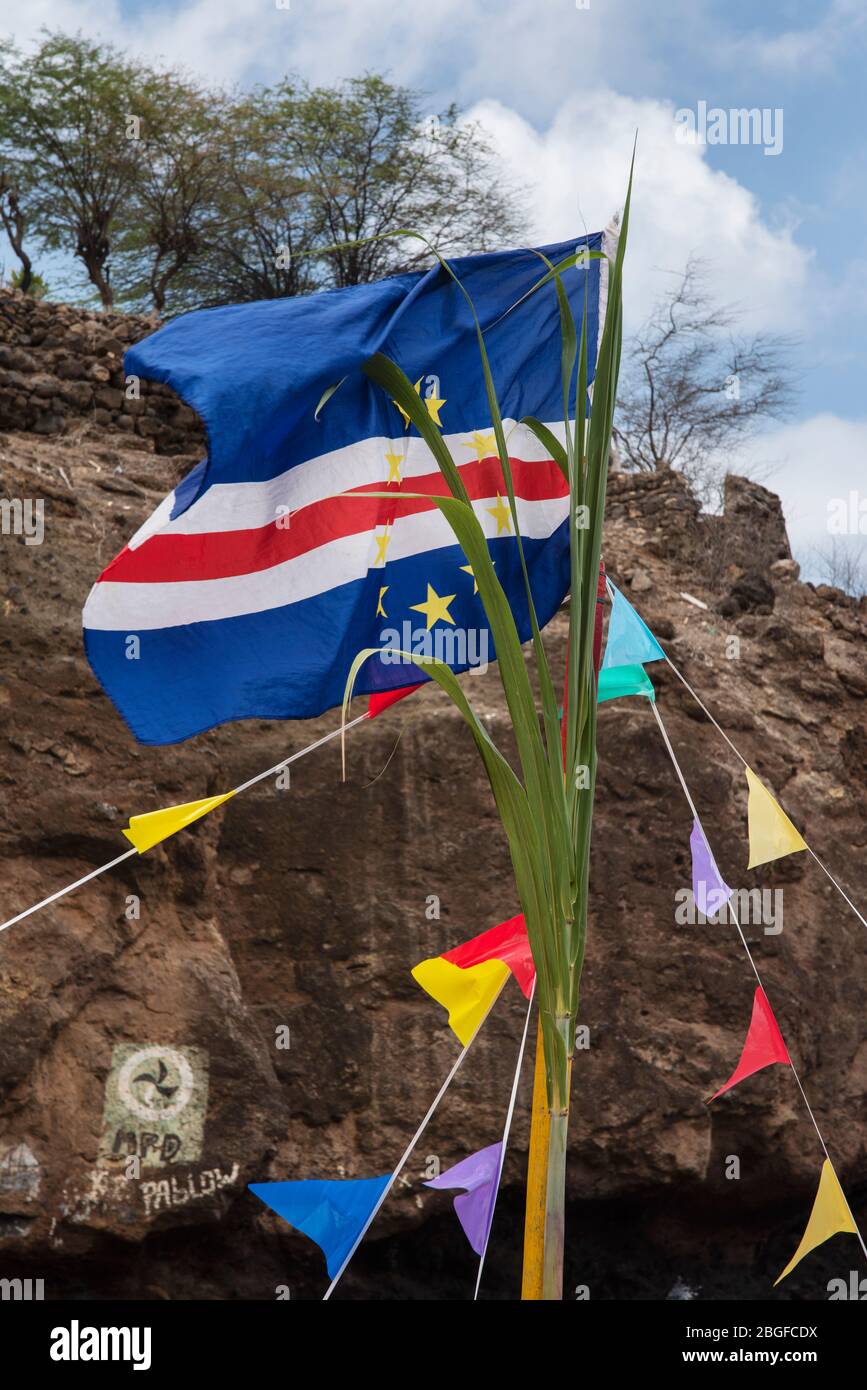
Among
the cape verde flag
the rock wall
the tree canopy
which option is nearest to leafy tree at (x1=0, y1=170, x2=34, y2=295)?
the tree canopy

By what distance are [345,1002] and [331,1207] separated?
2171 millimetres

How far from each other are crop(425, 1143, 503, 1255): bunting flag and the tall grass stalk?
39 centimetres

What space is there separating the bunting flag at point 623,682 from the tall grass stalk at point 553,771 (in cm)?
94

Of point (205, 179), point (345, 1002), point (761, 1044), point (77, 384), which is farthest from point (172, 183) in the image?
point (761, 1044)

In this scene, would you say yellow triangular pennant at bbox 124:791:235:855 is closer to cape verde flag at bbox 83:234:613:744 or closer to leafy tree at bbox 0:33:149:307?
cape verde flag at bbox 83:234:613:744

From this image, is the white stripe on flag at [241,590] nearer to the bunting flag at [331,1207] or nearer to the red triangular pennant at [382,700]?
the red triangular pennant at [382,700]

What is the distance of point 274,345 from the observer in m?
5.05

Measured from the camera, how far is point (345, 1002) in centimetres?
670

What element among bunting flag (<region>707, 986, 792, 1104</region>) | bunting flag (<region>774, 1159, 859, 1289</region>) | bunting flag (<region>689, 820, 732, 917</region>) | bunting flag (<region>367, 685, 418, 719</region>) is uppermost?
bunting flag (<region>367, 685, 418, 719</region>)

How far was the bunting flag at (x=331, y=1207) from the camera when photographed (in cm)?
447

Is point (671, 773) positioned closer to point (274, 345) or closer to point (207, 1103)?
point (207, 1103)

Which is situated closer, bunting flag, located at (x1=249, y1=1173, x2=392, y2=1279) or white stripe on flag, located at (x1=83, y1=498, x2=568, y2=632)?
bunting flag, located at (x1=249, y1=1173, x2=392, y2=1279)

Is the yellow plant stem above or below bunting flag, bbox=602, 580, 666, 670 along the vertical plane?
below

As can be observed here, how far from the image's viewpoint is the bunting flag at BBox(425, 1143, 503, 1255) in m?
4.57
